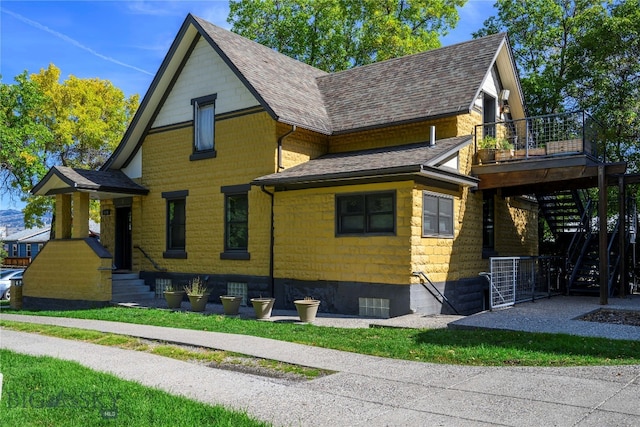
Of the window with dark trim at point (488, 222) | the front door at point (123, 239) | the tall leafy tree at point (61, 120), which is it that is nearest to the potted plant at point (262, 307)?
the window with dark trim at point (488, 222)

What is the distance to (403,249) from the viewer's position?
44.4 feet

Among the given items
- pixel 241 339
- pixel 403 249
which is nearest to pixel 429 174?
pixel 403 249

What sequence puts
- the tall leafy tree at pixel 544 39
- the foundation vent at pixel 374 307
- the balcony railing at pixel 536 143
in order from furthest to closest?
the tall leafy tree at pixel 544 39 < the balcony railing at pixel 536 143 < the foundation vent at pixel 374 307

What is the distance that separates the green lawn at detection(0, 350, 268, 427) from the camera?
570cm

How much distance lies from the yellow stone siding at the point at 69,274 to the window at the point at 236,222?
149 inches

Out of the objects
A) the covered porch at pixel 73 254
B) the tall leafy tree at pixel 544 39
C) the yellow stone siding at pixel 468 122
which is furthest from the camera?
the tall leafy tree at pixel 544 39

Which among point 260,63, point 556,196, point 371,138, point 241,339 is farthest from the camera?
point 556,196

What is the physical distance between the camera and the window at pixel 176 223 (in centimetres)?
1878

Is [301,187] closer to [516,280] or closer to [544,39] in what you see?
[516,280]

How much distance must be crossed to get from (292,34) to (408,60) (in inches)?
653

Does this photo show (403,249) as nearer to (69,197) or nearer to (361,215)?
(361,215)

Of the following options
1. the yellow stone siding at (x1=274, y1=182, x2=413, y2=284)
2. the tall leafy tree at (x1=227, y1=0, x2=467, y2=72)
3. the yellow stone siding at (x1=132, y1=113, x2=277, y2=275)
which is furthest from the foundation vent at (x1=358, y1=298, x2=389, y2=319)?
the tall leafy tree at (x1=227, y1=0, x2=467, y2=72)

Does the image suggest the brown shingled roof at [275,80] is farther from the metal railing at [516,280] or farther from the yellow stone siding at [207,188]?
the metal railing at [516,280]

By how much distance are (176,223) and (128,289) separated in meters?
2.63
